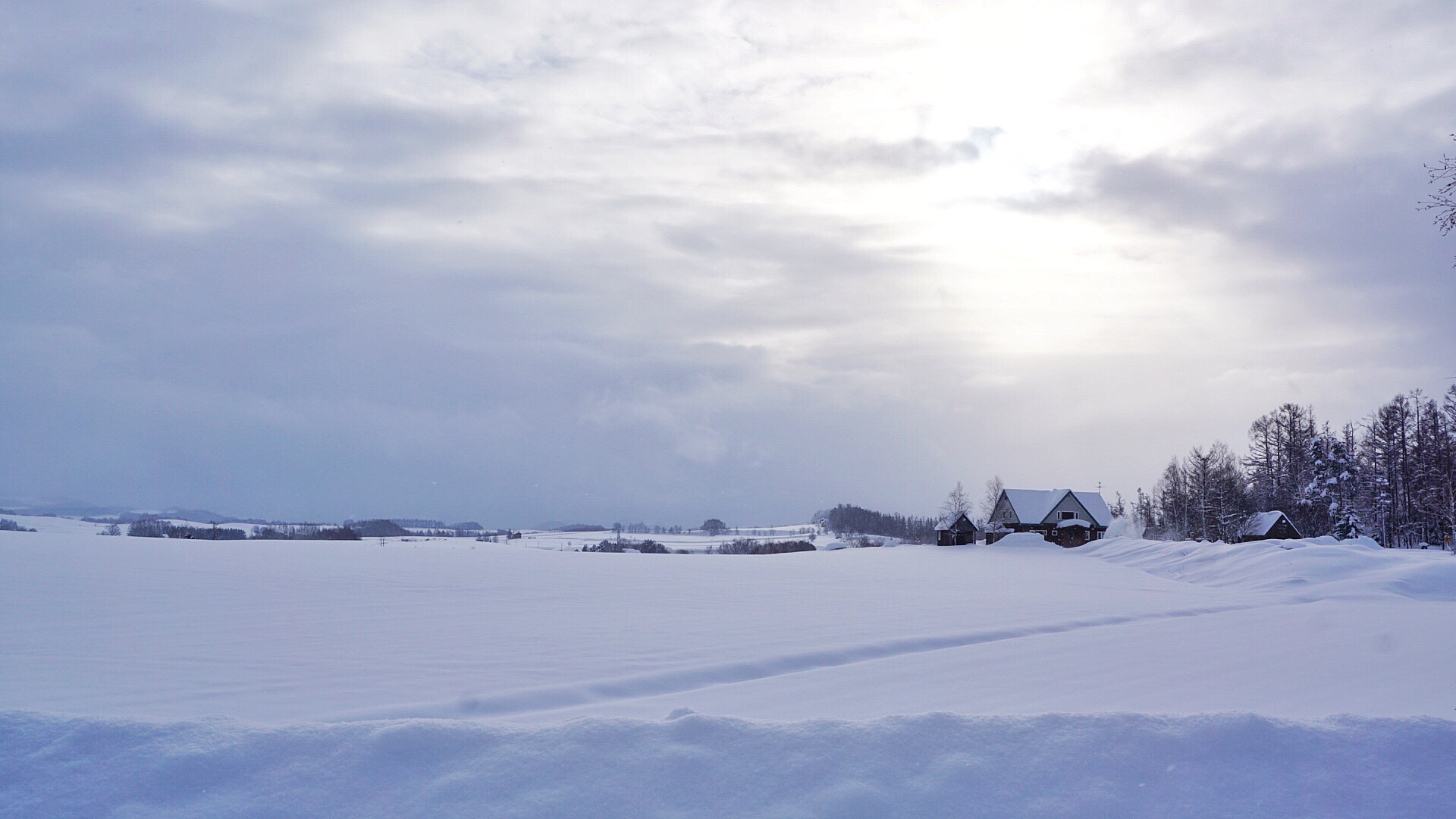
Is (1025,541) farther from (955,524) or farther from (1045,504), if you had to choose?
(1045,504)

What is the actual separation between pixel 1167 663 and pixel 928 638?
2.92 meters

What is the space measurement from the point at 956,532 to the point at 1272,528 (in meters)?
17.5

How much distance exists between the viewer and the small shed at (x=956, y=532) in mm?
52969

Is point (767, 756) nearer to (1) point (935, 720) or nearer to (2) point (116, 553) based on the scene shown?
(1) point (935, 720)

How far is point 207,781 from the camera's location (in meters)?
3.61

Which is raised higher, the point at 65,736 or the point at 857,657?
the point at 65,736

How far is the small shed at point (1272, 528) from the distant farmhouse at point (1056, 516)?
34.9ft

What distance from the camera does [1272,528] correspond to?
4528 centimetres

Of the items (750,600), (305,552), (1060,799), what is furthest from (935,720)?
(305,552)

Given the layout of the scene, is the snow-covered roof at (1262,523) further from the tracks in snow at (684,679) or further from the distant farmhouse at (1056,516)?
the tracks in snow at (684,679)

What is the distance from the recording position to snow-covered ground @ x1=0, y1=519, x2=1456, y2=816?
11.4 feet

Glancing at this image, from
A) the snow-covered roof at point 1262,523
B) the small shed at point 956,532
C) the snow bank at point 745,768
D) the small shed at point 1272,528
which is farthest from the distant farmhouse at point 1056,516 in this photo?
the snow bank at point 745,768

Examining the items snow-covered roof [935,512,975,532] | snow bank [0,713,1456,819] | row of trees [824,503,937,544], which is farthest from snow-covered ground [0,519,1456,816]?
row of trees [824,503,937,544]

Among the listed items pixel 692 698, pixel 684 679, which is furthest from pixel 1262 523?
pixel 692 698
